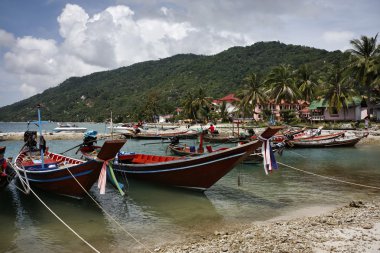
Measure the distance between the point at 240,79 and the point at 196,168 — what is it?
118190mm

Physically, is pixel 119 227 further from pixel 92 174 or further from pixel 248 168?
pixel 248 168

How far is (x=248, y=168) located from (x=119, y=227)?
13.2 meters

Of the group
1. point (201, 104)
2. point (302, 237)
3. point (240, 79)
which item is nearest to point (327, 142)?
point (302, 237)

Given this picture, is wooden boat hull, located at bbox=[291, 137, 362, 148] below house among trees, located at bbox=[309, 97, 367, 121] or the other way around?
below

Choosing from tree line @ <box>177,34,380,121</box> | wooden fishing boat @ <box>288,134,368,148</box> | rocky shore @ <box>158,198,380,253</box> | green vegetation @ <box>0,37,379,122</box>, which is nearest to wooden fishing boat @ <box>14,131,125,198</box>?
rocky shore @ <box>158,198,380,253</box>

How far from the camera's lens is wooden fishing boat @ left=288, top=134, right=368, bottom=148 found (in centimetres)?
3400

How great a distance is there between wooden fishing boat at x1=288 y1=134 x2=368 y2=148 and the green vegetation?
1439 centimetres

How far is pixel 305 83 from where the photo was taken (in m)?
60.0

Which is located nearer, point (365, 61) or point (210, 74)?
point (365, 61)

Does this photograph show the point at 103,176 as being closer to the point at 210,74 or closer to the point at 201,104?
the point at 201,104

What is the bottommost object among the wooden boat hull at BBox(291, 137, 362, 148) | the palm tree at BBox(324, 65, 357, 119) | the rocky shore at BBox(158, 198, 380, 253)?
the rocky shore at BBox(158, 198, 380, 253)

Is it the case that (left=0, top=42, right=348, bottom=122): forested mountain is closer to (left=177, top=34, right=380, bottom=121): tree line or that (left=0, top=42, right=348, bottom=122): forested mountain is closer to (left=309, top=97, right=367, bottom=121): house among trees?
(left=177, top=34, right=380, bottom=121): tree line

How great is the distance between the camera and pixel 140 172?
16812mm

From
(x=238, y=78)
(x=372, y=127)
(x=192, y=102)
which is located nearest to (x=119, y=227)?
(x=372, y=127)
